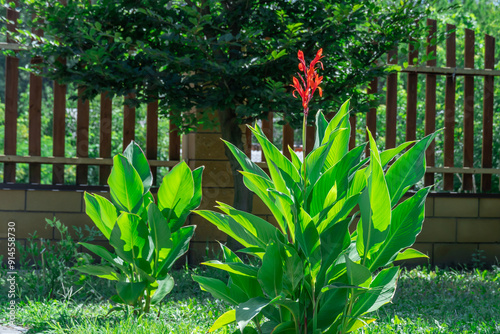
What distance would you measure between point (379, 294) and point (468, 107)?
3869 millimetres

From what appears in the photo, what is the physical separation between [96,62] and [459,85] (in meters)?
6.22

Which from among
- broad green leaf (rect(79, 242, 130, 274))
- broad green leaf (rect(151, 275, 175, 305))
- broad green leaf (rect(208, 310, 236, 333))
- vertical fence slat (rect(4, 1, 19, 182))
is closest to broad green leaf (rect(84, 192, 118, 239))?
broad green leaf (rect(79, 242, 130, 274))

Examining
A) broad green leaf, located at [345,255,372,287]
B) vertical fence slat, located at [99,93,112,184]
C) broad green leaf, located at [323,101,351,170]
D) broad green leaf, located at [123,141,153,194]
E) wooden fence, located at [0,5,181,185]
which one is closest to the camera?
broad green leaf, located at [345,255,372,287]

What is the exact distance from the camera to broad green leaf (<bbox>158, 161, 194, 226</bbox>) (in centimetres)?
293

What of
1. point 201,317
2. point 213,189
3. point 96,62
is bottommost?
point 201,317

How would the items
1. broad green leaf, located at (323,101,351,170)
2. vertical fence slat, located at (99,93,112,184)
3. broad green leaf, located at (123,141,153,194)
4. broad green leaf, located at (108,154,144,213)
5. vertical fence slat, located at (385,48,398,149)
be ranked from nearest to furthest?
1. broad green leaf, located at (323,101,351,170)
2. broad green leaf, located at (108,154,144,213)
3. broad green leaf, located at (123,141,153,194)
4. vertical fence slat, located at (99,93,112,184)
5. vertical fence slat, located at (385,48,398,149)

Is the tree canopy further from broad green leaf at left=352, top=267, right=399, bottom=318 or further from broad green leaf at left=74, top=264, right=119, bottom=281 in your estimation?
broad green leaf at left=352, top=267, right=399, bottom=318

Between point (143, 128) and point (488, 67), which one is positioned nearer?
point (488, 67)

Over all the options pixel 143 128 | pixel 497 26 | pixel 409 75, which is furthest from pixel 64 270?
pixel 497 26

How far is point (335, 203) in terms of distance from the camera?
220 cm

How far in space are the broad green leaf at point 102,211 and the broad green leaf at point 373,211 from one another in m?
1.38

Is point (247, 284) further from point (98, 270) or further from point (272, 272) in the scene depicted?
point (98, 270)

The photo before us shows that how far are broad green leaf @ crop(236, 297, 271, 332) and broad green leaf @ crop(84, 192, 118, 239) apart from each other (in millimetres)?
1125

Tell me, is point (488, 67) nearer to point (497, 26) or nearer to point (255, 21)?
point (255, 21)
